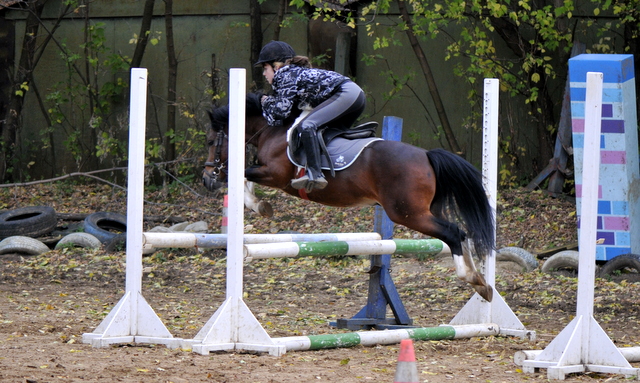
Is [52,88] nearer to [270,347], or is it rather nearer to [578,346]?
[270,347]

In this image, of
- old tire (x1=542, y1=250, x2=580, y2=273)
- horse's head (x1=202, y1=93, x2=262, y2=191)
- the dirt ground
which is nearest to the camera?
the dirt ground

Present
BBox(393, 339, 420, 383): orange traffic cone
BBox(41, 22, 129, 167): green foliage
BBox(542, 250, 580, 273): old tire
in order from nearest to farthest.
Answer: BBox(393, 339, 420, 383): orange traffic cone
BBox(542, 250, 580, 273): old tire
BBox(41, 22, 129, 167): green foliage

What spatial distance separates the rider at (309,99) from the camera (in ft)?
16.3

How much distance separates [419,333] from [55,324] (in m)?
2.41

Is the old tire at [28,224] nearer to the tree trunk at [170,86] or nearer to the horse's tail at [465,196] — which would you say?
the tree trunk at [170,86]

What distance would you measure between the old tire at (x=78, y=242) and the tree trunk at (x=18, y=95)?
15.0 feet

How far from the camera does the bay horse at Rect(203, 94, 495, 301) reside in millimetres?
4926

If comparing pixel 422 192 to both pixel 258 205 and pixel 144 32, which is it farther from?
pixel 144 32

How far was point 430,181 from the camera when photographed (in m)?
4.97

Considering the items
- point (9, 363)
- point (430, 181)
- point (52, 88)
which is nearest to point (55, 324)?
point (9, 363)

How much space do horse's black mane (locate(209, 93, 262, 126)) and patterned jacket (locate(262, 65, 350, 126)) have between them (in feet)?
0.84

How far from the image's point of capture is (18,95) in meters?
13.3

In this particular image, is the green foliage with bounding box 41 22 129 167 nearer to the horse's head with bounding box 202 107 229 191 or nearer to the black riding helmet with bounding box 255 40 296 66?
the horse's head with bounding box 202 107 229 191

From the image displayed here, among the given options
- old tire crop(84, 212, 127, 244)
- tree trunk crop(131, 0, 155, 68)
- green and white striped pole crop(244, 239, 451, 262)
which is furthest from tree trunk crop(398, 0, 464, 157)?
green and white striped pole crop(244, 239, 451, 262)
